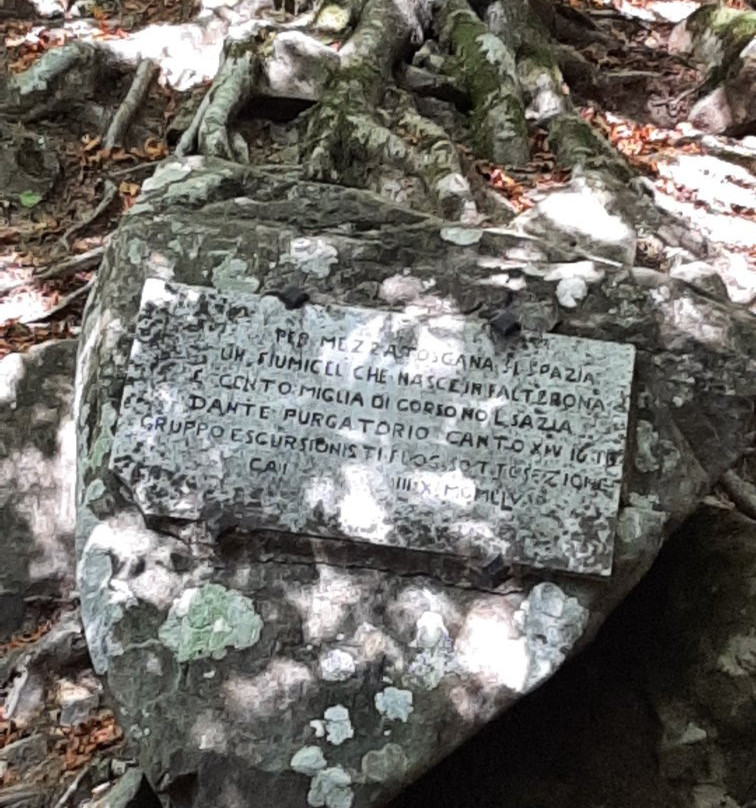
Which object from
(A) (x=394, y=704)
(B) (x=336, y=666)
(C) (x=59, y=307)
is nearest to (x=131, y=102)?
(C) (x=59, y=307)

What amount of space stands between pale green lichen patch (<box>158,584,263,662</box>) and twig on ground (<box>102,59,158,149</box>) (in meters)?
3.58

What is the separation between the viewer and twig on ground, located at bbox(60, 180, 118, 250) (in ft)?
17.4

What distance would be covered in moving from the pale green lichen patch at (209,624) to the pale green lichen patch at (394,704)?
38 centimetres

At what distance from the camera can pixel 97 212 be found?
543 cm

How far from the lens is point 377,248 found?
3504 millimetres

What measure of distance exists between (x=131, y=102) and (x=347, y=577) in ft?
12.8

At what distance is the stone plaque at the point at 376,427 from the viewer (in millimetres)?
2994

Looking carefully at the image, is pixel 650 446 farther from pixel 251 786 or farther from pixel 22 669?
pixel 22 669

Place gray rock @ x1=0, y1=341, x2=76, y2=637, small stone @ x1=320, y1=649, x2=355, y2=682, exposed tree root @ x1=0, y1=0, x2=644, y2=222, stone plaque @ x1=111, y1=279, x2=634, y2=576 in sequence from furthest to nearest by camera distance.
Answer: exposed tree root @ x1=0, y1=0, x2=644, y2=222 < gray rock @ x1=0, y1=341, x2=76, y2=637 < stone plaque @ x1=111, y1=279, x2=634, y2=576 < small stone @ x1=320, y1=649, x2=355, y2=682

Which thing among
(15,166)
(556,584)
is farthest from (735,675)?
(15,166)

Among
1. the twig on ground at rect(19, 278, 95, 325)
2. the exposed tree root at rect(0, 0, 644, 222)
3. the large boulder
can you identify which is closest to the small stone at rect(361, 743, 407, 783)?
the large boulder

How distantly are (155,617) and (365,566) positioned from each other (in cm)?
60

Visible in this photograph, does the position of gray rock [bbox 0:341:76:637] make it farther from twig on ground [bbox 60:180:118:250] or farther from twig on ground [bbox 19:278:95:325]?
twig on ground [bbox 60:180:118:250]

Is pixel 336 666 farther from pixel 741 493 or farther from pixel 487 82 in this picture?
pixel 487 82
